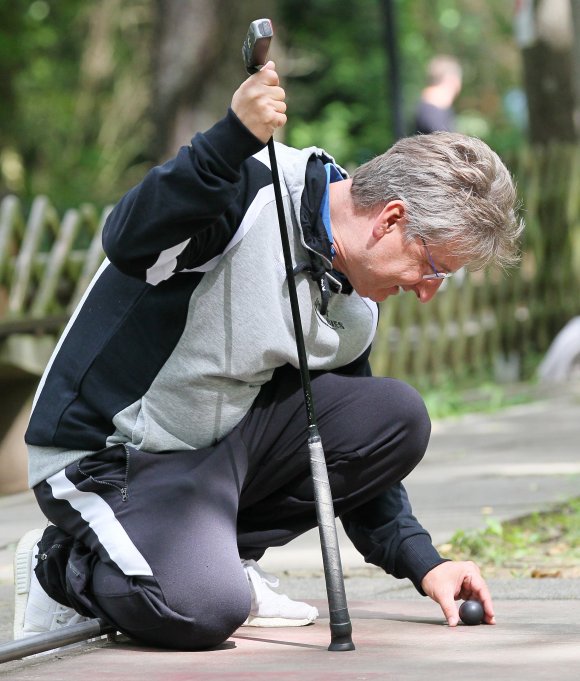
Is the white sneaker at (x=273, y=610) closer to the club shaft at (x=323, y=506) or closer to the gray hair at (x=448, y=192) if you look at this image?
the club shaft at (x=323, y=506)

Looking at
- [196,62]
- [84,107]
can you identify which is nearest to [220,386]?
[196,62]

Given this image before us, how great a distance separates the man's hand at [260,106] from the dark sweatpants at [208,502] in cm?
70

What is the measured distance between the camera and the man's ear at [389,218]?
262 centimetres

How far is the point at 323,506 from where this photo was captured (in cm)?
256

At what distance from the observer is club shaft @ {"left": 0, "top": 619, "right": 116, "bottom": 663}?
2480mm

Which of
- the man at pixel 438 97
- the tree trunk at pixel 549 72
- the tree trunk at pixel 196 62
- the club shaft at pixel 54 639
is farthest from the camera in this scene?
the tree trunk at pixel 549 72

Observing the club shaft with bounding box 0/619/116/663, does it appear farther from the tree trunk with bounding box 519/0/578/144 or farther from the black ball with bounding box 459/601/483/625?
the tree trunk with bounding box 519/0/578/144

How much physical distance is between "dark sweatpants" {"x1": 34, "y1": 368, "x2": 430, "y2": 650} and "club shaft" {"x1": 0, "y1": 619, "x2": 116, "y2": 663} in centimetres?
3

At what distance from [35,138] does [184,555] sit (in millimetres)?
18073

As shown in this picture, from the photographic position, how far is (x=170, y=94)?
8.33 metres

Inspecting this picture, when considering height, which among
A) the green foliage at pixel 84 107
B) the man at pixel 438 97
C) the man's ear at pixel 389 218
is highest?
the green foliage at pixel 84 107

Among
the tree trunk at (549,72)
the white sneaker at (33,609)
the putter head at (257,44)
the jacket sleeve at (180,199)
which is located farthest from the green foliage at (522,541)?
the tree trunk at (549,72)

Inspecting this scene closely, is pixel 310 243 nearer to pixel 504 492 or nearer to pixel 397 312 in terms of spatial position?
pixel 504 492

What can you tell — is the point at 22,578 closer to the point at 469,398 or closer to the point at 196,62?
the point at 469,398
